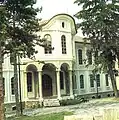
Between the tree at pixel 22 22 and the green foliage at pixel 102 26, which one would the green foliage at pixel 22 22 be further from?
the green foliage at pixel 102 26

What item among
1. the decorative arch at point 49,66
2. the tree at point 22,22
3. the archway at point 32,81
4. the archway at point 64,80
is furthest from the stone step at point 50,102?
the tree at point 22,22

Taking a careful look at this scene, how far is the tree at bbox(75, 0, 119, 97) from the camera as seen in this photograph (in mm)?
32562

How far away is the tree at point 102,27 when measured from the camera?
32.6 metres

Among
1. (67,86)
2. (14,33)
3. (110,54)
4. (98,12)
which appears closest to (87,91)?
(67,86)

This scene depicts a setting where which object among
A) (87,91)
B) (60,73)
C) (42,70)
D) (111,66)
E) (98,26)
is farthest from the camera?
(87,91)

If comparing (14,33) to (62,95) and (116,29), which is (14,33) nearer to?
(116,29)

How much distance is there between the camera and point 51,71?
39.1 meters

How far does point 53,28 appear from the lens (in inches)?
1448

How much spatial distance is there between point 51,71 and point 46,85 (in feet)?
5.57

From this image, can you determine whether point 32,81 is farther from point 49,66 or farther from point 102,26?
point 102,26

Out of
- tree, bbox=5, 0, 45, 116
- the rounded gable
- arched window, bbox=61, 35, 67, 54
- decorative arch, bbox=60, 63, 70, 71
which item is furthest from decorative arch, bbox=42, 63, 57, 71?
tree, bbox=5, 0, 45, 116

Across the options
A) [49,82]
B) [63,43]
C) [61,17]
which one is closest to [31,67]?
[49,82]

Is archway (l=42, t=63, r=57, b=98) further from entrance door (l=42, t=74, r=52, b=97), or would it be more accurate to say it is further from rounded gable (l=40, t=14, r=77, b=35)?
rounded gable (l=40, t=14, r=77, b=35)

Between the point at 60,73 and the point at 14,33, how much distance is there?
57.4ft
